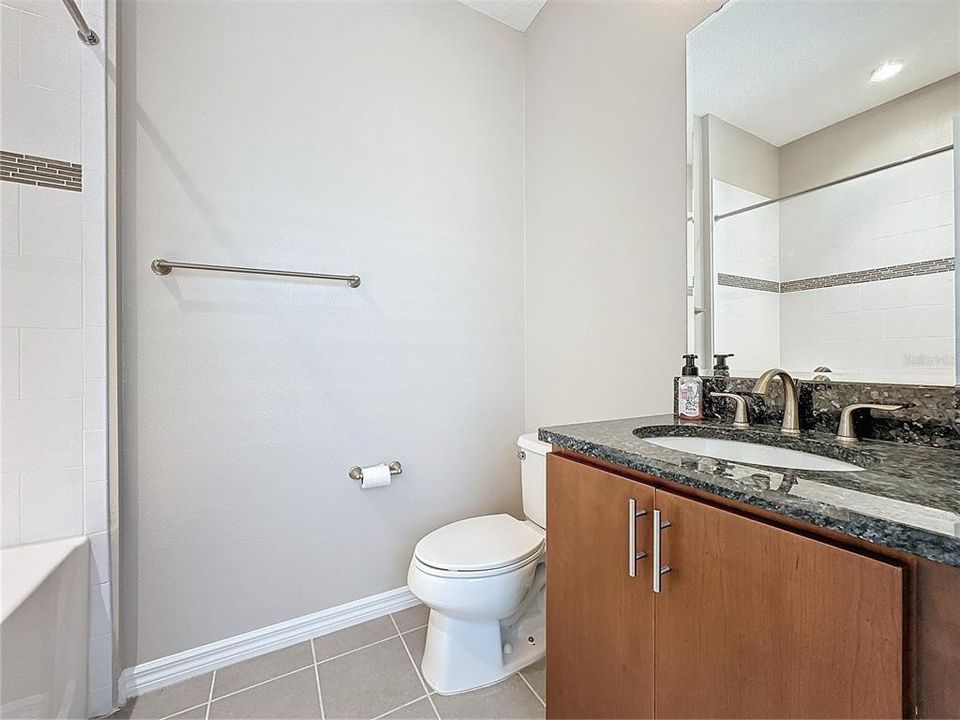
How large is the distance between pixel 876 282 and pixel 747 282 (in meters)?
0.29

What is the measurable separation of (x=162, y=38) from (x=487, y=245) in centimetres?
130

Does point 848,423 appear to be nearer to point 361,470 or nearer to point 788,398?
point 788,398

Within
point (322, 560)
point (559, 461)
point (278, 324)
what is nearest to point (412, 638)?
point (322, 560)

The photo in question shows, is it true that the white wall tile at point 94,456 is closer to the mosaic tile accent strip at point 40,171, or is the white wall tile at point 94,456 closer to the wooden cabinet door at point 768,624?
the mosaic tile accent strip at point 40,171

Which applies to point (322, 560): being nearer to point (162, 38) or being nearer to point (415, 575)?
point (415, 575)

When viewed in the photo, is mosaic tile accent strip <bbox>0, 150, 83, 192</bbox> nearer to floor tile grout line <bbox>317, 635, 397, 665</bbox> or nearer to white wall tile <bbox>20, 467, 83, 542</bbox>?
white wall tile <bbox>20, 467, 83, 542</bbox>

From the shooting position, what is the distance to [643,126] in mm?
1467

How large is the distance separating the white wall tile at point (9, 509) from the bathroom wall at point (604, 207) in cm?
173

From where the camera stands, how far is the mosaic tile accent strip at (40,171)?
3.86ft

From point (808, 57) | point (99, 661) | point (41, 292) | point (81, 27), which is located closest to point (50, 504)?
point (99, 661)

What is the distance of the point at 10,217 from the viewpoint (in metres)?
1.18

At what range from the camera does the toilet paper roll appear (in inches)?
65.5

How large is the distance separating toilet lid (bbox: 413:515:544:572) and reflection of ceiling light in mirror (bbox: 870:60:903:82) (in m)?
1.48

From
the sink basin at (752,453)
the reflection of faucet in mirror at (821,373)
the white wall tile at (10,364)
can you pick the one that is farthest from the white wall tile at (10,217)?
the reflection of faucet in mirror at (821,373)
